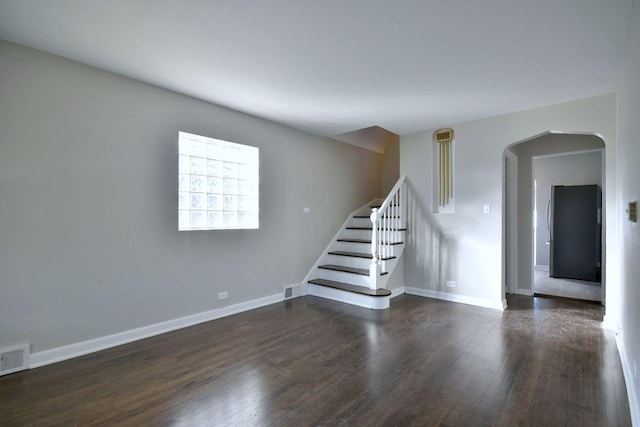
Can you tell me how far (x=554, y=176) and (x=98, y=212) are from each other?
8215 millimetres

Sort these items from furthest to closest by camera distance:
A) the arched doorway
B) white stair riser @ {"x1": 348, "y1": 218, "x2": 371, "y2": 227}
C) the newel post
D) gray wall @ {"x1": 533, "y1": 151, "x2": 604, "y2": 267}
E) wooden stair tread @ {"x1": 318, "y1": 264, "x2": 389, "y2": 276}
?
gray wall @ {"x1": 533, "y1": 151, "x2": 604, "y2": 267} → white stair riser @ {"x1": 348, "y1": 218, "x2": 371, "y2": 227} → the arched doorway → wooden stair tread @ {"x1": 318, "y1": 264, "x2": 389, "y2": 276} → the newel post

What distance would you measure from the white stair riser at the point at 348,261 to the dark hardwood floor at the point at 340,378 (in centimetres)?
132

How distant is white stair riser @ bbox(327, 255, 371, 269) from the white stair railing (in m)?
0.30

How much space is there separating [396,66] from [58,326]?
12.0 feet

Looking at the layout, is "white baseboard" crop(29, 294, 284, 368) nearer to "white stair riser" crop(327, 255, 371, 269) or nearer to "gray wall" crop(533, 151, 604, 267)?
Result: "white stair riser" crop(327, 255, 371, 269)

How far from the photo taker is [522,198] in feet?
16.5

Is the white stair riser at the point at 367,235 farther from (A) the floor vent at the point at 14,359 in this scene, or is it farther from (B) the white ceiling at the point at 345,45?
(A) the floor vent at the point at 14,359

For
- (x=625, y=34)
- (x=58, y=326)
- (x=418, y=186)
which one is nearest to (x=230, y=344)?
(x=58, y=326)

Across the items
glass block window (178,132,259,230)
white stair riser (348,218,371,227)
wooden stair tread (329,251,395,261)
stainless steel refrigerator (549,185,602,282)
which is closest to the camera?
glass block window (178,132,259,230)

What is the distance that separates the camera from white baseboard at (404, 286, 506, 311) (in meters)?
4.18

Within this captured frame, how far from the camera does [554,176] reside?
688 cm

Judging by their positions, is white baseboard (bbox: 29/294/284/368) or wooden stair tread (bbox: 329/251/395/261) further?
wooden stair tread (bbox: 329/251/395/261)

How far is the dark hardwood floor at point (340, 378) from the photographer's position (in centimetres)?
193

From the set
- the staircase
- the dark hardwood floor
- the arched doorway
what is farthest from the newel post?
the arched doorway
